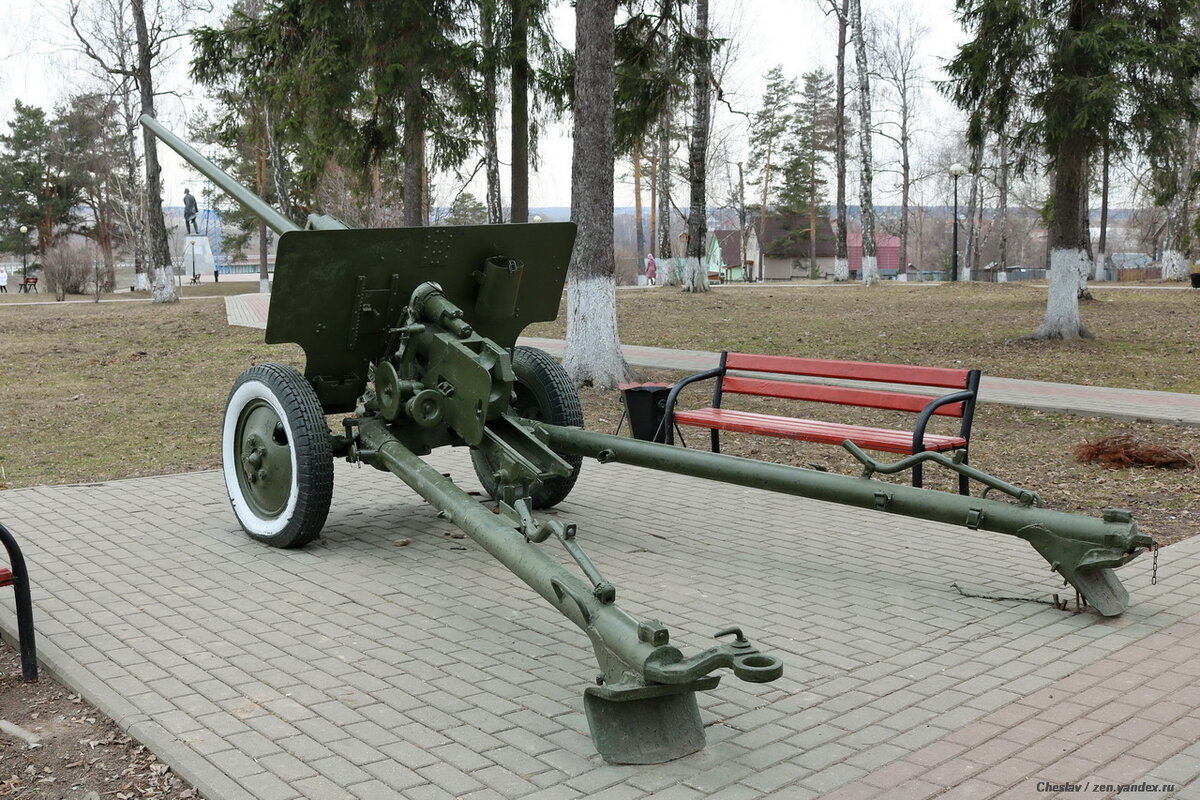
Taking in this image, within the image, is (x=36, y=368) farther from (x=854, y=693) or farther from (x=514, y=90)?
(x=854, y=693)

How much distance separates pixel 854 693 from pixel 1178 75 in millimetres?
12498

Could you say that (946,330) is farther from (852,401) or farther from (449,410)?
(449,410)

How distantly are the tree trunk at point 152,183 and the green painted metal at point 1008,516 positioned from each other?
2743cm

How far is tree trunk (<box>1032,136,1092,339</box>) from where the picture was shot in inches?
579

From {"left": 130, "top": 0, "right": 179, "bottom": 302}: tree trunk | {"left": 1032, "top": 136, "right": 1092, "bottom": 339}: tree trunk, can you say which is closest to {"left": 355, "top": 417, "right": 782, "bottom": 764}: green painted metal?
{"left": 1032, "top": 136, "right": 1092, "bottom": 339}: tree trunk

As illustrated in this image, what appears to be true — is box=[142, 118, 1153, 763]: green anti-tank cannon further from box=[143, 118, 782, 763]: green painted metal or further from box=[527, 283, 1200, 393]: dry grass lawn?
box=[527, 283, 1200, 393]: dry grass lawn

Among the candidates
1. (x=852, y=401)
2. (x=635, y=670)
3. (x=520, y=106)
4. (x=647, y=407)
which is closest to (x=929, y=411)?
(x=852, y=401)

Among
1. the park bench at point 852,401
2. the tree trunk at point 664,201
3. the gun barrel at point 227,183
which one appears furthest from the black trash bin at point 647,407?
the tree trunk at point 664,201

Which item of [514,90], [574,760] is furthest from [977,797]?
[514,90]

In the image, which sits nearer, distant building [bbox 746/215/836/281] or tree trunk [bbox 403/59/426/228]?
tree trunk [bbox 403/59/426/228]

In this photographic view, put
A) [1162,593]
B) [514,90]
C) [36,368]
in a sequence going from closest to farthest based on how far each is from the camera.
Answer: [1162,593]
[36,368]
[514,90]

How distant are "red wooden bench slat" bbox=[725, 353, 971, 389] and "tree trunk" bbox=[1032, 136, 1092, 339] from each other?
332 inches

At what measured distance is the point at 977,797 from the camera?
3301 millimetres

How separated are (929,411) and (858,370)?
2.58 ft
